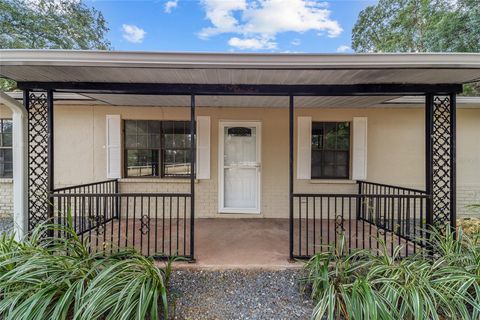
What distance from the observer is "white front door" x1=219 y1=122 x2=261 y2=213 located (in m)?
5.30

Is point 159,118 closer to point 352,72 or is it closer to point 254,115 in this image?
point 254,115

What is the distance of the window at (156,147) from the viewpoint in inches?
211

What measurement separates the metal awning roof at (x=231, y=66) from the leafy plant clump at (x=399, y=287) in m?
1.84

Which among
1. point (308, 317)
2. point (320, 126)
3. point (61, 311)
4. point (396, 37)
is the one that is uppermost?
point (396, 37)

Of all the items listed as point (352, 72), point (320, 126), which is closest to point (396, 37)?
point (320, 126)

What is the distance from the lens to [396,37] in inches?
388

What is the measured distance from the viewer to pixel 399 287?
7.21 ft

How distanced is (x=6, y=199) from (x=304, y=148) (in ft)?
21.6

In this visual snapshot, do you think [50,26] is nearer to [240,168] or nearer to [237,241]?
[240,168]

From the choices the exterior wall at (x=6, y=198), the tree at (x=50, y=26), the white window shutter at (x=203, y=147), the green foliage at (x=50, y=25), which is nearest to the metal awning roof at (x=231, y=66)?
the white window shutter at (x=203, y=147)

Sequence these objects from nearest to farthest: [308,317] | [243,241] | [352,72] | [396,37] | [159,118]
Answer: [308,317] < [352,72] < [243,241] < [159,118] < [396,37]

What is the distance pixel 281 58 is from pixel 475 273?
9.12 feet

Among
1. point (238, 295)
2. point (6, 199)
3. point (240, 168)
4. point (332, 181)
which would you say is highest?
point (240, 168)

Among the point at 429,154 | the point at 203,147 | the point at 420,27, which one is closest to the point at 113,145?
the point at 203,147
